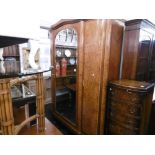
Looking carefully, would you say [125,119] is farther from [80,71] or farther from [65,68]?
[65,68]

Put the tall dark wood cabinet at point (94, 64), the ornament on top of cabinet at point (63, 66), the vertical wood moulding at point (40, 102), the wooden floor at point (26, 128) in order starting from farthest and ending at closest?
the ornament on top of cabinet at point (63, 66) → the tall dark wood cabinet at point (94, 64) → the wooden floor at point (26, 128) → the vertical wood moulding at point (40, 102)

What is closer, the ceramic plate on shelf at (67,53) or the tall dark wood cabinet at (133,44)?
the tall dark wood cabinet at (133,44)

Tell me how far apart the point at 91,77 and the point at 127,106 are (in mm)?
610

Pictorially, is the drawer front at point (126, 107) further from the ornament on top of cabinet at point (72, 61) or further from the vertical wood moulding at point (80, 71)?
the ornament on top of cabinet at point (72, 61)

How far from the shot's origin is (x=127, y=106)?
1.53 metres

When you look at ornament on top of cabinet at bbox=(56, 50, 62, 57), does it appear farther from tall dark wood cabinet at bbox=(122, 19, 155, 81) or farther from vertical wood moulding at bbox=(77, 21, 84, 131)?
tall dark wood cabinet at bbox=(122, 19, 155, 81)

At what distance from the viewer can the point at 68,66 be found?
2.87 meters

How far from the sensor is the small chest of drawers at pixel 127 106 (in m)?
1.43

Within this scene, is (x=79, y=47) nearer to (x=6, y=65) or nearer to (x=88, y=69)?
(x=88, y=69)

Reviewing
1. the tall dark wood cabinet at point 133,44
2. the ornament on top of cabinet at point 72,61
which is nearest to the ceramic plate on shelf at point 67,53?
the ornament on top of cabinet at point 72,61

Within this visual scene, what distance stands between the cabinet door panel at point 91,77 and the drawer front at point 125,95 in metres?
0.20

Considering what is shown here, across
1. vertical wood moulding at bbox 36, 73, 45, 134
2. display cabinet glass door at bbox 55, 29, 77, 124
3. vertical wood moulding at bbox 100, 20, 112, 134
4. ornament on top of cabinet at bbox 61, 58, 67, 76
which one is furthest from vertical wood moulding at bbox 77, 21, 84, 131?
ornament on top of cabinet at bbox 61, 58, 67, 76
